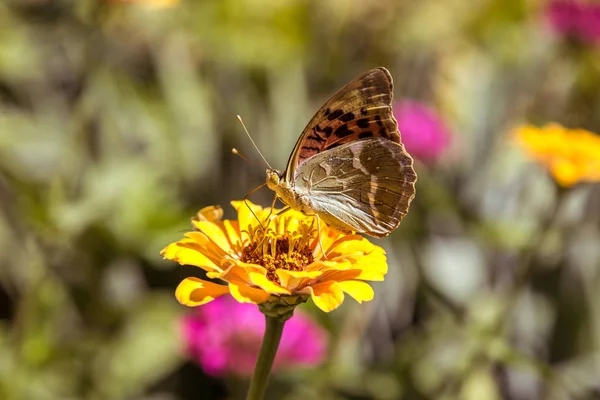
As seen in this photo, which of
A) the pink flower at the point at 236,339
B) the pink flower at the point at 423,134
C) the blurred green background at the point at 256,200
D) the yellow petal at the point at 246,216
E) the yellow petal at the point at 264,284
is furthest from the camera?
the pink flower at the point at 423,134

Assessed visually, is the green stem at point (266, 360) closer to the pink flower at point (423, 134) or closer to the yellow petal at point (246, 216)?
the yellow petal at point (246, 216)

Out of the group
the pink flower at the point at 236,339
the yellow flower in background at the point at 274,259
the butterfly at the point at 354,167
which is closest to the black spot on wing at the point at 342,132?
the butterfly at the point at 354,167

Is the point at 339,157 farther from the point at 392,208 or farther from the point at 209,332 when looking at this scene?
the point at 209,332

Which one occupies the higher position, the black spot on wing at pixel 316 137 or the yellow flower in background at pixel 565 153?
the black spot on wing at pixel 316 137

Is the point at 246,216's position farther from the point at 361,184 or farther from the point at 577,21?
the point at 577,21

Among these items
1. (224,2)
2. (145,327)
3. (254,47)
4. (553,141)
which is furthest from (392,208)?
(224,2)

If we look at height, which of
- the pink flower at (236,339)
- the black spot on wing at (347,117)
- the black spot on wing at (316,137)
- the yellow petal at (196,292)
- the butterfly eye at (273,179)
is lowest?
the pink flower at (236,339)
